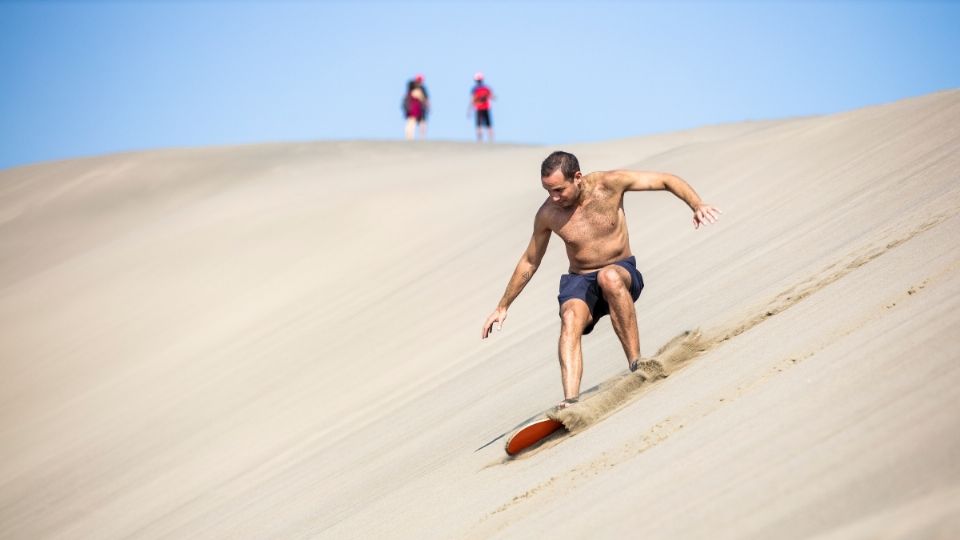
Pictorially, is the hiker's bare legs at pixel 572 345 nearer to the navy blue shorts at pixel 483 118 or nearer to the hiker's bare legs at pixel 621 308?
the hiker's bare legs at pixel 621 308

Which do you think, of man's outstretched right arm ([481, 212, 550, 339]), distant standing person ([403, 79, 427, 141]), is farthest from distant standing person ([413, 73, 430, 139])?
man's outstretched right arm ([481, 212, 550, 339])

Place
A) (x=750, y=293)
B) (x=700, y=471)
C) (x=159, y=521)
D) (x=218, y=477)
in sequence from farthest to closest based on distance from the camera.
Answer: (x=218, y=477)
(x=159, y=521)
(x=750, y=293)
(x=700, y=471)

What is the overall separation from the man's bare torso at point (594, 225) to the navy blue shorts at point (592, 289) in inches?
2.4

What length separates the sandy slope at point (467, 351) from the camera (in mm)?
2918

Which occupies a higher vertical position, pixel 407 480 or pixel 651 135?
pixel 651 135

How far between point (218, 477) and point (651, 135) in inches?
445

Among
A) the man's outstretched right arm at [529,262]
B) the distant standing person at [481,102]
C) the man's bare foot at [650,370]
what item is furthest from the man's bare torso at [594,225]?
the distant standing person at [481,102]

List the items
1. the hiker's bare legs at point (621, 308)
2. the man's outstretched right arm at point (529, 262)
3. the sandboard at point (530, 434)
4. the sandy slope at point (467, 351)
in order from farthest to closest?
the man's outstretched right arm at point (529, 262)
the hiker's bare legs at point (621, 308)
the sandboard at point (530, 434)
the sandy slope at point (467, 351)

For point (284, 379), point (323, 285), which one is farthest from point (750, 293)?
point (323, 285)

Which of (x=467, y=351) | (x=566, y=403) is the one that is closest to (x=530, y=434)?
(x=566, y=403)

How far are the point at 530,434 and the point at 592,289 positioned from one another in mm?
841

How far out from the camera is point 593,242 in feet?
16.4

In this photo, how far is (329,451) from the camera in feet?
21.3

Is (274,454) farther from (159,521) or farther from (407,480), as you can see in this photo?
(407,480)
